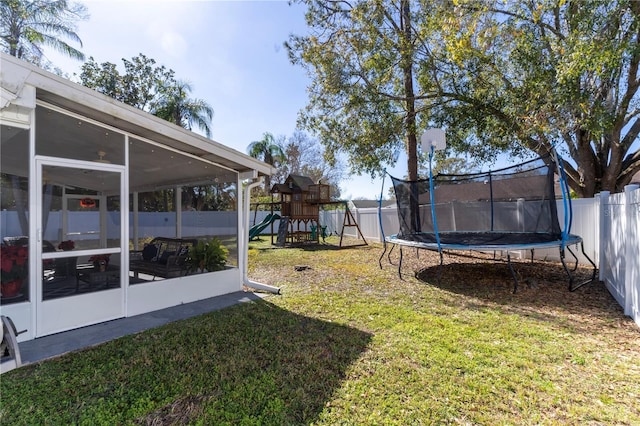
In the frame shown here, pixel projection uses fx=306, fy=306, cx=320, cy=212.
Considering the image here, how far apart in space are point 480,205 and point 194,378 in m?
7.05

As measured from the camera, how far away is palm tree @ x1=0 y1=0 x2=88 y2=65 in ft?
40.7

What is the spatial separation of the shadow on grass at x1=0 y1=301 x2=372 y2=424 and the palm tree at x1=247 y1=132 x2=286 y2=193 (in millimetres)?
18837

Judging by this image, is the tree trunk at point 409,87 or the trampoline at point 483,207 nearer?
the trampoline at point 483,207

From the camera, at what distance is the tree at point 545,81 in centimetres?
558

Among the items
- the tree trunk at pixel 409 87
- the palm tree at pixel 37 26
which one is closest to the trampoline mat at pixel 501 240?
the tree trunk at pixel 409 87

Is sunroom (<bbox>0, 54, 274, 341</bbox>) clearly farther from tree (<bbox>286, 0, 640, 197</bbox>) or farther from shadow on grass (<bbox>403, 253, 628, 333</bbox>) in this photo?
tree (<bbox>286, 0, 640, 197</bbox>)

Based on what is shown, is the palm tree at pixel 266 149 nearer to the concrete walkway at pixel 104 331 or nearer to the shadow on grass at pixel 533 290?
the shadow on grass at pixel 533 290

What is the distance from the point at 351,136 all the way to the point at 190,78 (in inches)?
472

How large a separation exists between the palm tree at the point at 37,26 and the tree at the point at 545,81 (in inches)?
605

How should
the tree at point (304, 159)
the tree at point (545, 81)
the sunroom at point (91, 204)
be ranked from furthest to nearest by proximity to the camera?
the tree at point (304, 159), the tree at point (545, 81), the sunroom at point (91, 204)

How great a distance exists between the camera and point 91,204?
3.91 metres

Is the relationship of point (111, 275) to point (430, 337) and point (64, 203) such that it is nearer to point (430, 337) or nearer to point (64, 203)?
point (64, 203)

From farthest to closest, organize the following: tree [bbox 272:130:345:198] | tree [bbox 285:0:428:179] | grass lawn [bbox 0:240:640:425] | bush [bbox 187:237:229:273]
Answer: tree [bbox 272:130:345:198] → tree [bbox 285:0:428:179] → bush [bbox 187:237:229:273] → grass lawn [bbox 0:240:640:425]

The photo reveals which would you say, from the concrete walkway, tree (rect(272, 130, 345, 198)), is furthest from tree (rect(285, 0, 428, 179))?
tree (rect(272, 130, 345, 198))
